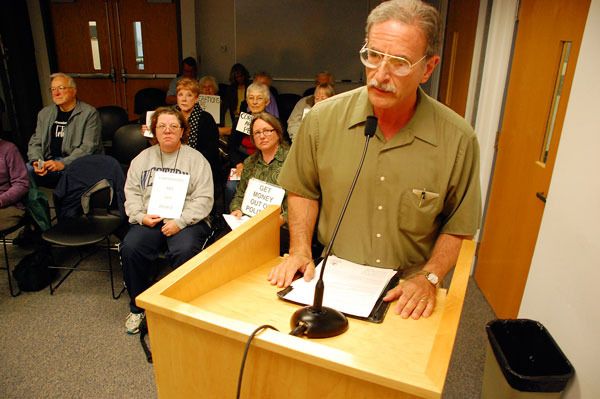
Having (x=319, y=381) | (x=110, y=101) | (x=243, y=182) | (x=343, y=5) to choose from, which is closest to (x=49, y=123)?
(x=243, y=182)

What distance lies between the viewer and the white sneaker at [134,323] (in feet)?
8.82

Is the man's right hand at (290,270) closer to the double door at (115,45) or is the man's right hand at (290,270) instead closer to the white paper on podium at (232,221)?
the white paper on podium at (232,221)

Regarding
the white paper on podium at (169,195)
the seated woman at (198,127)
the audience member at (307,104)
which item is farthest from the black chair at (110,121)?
the white paper on podium at (169,195)

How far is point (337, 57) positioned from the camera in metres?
6.66

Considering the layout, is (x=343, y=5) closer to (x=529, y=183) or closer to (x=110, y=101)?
(x=110, y=101)

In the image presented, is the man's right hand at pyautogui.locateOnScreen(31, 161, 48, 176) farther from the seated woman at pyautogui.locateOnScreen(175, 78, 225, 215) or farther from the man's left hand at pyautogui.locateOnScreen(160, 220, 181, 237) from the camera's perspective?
the man's left hand at pyautogui.locateOnScreen(160, 220, 181, 237)

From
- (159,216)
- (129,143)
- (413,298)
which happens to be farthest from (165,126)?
(413,298)

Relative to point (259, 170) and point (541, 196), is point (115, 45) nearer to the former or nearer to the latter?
point (259, 170)

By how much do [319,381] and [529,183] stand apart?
2.18 meters

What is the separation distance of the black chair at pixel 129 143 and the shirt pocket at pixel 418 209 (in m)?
3.08

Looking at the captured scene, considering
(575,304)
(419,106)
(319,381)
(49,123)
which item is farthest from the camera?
(49,123)

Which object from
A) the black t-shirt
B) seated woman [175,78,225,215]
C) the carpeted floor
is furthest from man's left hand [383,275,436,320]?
the black t-shirt

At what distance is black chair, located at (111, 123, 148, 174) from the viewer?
3879 mm

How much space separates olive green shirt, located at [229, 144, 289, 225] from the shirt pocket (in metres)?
1.81
